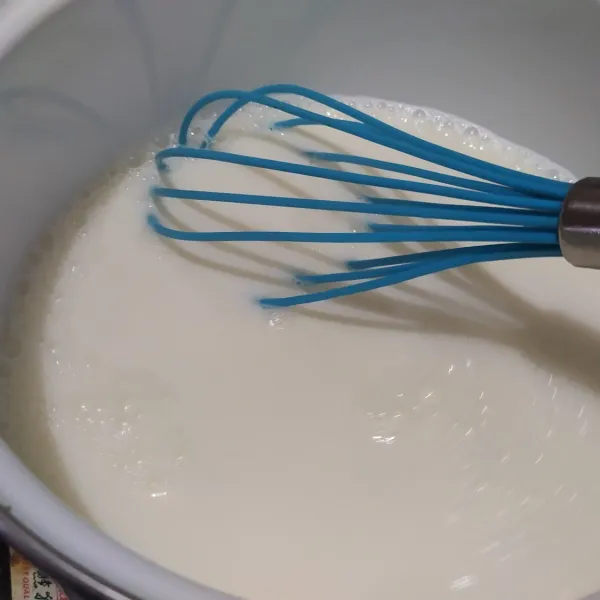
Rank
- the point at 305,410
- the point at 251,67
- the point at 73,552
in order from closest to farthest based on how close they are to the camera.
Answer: the point at 73,552 → the point at 305,410 → the point at 251,67

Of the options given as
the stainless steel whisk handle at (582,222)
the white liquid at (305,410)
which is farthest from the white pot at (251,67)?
the stainless steel whisk handle at (582,222)

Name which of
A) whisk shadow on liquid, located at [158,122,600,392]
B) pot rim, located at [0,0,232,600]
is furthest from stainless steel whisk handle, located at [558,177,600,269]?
pot rim, located at [0,0,232,600]

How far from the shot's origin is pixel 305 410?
2.39 ft

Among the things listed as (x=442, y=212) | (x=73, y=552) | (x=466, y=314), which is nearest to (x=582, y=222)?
(x=442, y=212)

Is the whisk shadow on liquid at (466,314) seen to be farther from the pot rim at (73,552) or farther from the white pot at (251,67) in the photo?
the pot rim at (73,552)

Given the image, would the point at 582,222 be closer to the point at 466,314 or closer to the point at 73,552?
the point at 466,314

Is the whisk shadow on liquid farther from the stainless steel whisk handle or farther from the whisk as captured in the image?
the stainless steel whisk handle

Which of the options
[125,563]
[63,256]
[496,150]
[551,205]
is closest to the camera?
[125,563]

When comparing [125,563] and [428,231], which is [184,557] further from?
[428,231]

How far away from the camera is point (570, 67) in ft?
2.64

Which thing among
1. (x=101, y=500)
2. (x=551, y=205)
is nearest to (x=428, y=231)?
(x=551, y=205)

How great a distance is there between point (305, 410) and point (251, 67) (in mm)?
Answer: 393

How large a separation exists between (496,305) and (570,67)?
260 mm

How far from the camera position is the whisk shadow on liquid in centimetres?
77
